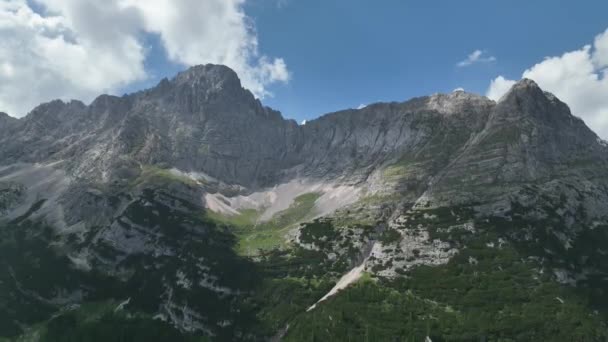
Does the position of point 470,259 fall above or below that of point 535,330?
above

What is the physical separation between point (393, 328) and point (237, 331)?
59.6 m

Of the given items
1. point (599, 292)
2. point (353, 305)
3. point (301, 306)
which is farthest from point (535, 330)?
point (301, 306)

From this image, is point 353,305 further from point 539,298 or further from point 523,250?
point 523,250

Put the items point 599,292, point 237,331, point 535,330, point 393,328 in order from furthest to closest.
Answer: point 237,331 < point 599,292 < point 393,328 < point 535,330

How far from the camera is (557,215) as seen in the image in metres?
198

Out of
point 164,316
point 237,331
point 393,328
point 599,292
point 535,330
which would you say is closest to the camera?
point 535,330

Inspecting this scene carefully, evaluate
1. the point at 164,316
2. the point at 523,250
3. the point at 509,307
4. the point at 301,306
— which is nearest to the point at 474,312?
the point at 509,307

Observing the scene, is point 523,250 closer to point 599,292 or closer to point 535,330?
point 599,292

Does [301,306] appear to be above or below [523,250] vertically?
below

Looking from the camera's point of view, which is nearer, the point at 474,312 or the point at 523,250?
the point at 474,312

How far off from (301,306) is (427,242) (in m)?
58.6

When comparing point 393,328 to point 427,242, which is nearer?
point 393,328


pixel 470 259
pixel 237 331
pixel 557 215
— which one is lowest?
pixel 237 331

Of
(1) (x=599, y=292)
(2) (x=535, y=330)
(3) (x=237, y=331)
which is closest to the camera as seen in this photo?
(2) (x=535, y=330)
